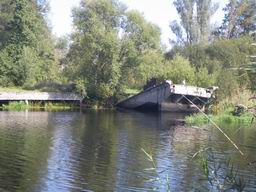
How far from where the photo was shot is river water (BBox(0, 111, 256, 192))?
14164 mm

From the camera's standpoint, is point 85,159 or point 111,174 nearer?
point 111,174

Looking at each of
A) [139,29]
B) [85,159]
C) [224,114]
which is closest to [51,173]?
[85,159]

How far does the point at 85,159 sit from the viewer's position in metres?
18.5

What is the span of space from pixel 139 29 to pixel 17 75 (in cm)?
1364

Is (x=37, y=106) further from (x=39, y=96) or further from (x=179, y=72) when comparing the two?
(x=179, y=72)

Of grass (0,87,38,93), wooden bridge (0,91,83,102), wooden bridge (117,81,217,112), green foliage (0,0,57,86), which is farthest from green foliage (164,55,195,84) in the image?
grass (0,87,38,93)

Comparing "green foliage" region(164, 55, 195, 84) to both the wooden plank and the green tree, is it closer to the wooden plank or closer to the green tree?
the green tree

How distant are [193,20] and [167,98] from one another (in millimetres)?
30260

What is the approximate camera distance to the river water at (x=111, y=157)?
14.2 metres

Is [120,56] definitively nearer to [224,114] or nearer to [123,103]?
[123,103]

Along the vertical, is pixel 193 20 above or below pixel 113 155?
above

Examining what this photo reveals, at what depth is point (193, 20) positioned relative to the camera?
7569cm

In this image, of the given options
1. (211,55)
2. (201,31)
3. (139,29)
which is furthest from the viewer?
(201,31)

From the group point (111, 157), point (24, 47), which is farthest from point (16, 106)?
point (111, 157)
